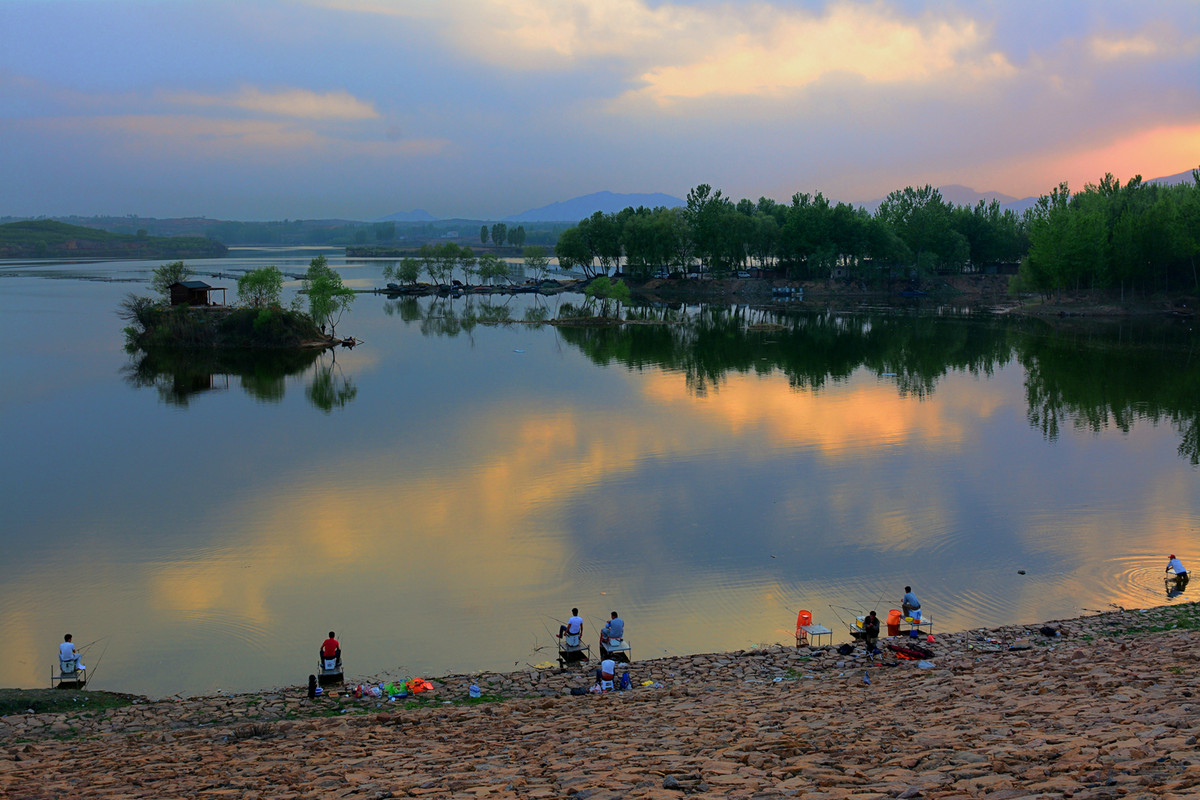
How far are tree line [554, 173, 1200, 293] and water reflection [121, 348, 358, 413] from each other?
53578mm

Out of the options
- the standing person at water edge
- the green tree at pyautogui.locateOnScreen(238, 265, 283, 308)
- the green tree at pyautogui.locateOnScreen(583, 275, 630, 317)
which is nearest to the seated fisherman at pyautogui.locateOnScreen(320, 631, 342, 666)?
the standing person at water edge

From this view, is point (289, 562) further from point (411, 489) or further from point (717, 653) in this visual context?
point (717, 653)

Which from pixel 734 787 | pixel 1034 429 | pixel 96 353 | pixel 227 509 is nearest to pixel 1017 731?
pixel 734 787

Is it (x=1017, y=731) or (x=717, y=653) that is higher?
(x=1017, y=731)

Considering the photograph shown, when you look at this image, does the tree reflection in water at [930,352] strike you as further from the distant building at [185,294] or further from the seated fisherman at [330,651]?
the seated fisherman at [330,651]

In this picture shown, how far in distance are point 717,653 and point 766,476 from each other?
1145 cm

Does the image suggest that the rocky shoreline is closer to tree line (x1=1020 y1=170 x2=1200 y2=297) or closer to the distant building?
the distant building

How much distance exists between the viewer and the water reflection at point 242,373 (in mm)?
40031

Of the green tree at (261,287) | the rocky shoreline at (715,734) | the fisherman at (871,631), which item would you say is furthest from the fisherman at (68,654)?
the green tree at (261,287)

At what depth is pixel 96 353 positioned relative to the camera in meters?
52.7

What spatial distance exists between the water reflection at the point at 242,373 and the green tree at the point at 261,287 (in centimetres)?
435

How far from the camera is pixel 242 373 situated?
4666 cm

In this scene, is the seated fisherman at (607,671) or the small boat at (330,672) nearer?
the seated fisherman at (607,671)

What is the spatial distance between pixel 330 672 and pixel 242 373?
37085 mm
